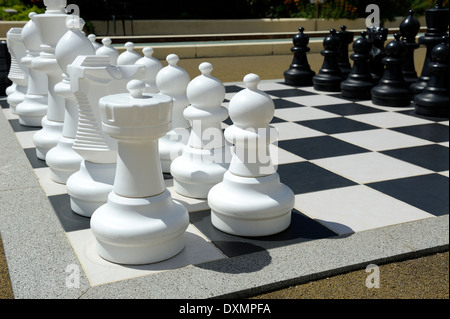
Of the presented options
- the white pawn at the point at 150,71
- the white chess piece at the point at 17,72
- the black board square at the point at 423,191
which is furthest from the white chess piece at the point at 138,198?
the white chess piece at the point at 17,72

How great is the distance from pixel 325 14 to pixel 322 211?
9.63m

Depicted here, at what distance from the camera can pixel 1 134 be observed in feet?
9.66

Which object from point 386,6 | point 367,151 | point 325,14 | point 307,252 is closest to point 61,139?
point 307,252

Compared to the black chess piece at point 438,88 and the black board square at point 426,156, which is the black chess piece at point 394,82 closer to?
the black chess piece at point 438,88

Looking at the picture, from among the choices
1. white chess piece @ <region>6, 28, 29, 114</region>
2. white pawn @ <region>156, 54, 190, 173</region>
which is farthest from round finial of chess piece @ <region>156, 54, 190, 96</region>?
white chess piece @ <region>6, 28, 29, 114</region>

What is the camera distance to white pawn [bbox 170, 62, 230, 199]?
198 centimetres

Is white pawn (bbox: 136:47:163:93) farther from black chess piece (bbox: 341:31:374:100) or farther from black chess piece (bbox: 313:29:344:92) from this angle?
black chess piece (bbox: 313:29:344:92)

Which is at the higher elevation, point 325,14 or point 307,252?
point 325,14

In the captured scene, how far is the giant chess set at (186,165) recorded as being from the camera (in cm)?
151

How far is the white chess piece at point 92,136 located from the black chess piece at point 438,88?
2.19 meters

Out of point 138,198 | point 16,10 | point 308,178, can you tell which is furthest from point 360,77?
point 16,10

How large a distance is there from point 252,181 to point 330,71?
278cm

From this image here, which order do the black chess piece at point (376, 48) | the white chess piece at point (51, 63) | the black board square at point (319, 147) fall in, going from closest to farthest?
the white chess piece at point (51, 63) < the black board square at point (319, 147) < the black chess piece at point (376, 48)

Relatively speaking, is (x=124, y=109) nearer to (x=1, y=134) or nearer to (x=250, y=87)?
(x=250, y=87)
